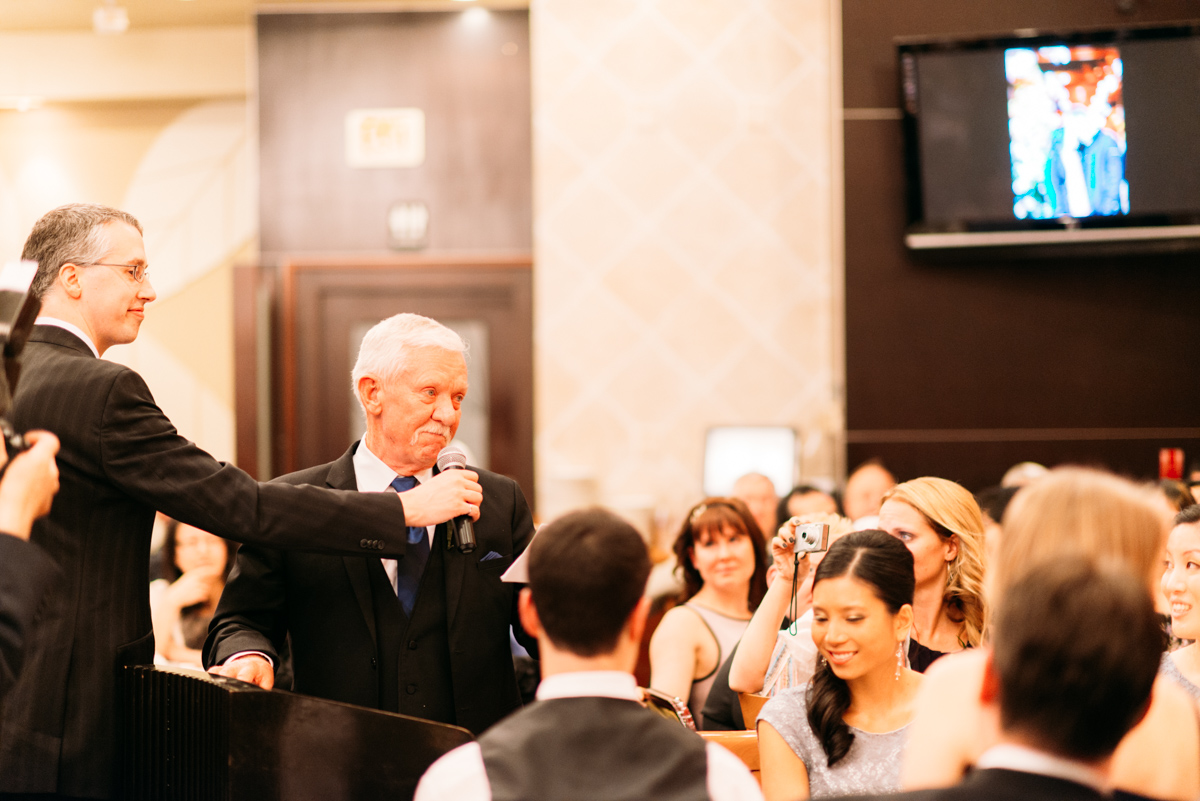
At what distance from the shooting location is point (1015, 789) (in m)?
1.01

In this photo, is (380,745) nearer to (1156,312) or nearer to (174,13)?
(1156,312)

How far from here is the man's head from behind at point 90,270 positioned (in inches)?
70.9

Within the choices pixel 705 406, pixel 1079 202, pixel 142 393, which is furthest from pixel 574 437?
pixel 142 393

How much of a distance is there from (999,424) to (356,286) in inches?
147

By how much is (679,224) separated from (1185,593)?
4027 millimetres

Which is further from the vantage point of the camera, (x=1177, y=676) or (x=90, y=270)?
(x=1177, y=676)

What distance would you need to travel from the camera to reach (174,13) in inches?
250

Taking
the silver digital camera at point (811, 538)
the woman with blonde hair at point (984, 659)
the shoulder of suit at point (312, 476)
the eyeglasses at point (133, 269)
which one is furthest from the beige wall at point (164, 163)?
the woman with blonde hair at point (984, 659)

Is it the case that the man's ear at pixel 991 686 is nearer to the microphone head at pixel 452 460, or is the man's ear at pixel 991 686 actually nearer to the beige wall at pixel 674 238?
the microphone head at pixel 452 460

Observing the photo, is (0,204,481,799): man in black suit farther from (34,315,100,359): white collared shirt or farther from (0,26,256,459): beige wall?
(0,26,256,459): beige wall

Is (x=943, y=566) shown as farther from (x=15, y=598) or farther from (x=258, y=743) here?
(x=15, y=598)

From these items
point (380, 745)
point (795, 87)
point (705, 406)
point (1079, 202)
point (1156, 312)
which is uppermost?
point (795, 87)

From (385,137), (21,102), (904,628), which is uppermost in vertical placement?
(21,102)

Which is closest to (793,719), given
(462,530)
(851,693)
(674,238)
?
(851,693)
